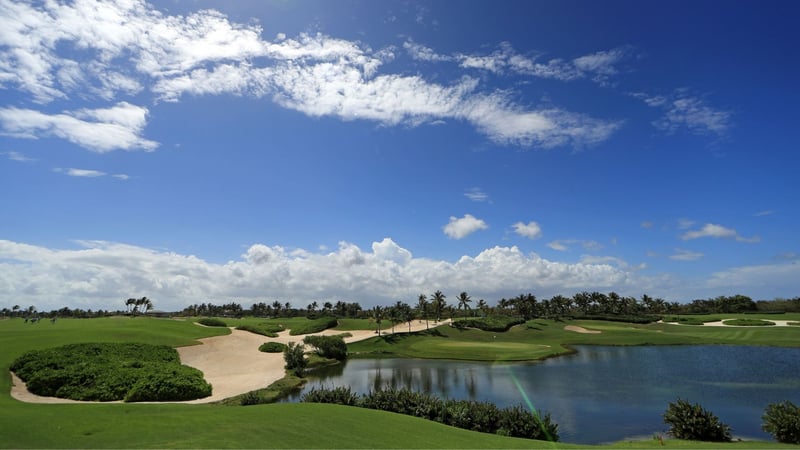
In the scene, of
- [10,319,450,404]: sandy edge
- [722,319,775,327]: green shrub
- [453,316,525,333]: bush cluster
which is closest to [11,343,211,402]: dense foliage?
[10,319,450,404]: sandy edge

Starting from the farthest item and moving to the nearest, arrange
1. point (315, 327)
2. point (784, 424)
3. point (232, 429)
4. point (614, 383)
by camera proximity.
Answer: point (315, 327) → point (614, 383) → point (784, 424) → point (232, 429)

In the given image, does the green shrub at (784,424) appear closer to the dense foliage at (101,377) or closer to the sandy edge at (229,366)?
Result: the sandy edge at (229,366)

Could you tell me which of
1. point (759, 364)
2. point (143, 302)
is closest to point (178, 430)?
point (759, 364)

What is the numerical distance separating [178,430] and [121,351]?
146 ft

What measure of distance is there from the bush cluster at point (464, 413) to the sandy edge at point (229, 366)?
19.6 metres

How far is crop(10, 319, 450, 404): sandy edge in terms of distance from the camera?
Answer: 43.9m

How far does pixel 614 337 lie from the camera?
109 metres

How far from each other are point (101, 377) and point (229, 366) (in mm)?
31631

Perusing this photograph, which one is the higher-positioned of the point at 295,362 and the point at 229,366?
the point at 295,362

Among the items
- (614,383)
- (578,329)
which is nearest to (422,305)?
(578,329)

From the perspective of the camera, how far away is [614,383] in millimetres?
53938

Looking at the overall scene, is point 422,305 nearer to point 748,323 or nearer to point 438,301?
point 438,301

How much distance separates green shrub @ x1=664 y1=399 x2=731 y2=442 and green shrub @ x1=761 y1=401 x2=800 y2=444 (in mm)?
2494

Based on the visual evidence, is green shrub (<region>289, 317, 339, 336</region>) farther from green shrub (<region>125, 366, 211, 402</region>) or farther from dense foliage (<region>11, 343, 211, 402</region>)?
green shrub (<region>125, 366, 211, 402</region>)
